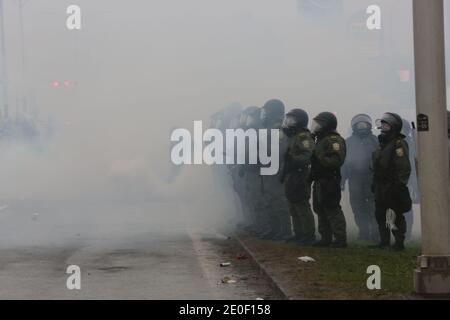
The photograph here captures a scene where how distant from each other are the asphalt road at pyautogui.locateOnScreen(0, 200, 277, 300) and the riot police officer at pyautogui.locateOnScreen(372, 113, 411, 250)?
1697mm

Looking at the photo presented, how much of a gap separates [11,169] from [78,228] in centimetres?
812

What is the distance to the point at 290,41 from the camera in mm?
18906

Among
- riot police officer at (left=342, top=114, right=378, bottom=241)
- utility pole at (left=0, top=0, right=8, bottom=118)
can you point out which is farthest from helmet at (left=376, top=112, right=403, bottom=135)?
utility pole at (left=0, top=0, right=8, bottom=118)

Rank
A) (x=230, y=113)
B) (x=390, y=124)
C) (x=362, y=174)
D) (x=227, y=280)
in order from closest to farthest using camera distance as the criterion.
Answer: (x=227, y=280) → (x=390, y=124) → (x=362, y=174) → (x=230, y=113)

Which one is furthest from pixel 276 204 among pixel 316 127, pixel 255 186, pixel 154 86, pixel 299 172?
pixel 154 86

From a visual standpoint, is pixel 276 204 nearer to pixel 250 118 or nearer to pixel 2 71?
pixel 250 118

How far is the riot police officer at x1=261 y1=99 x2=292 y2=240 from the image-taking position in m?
13.5

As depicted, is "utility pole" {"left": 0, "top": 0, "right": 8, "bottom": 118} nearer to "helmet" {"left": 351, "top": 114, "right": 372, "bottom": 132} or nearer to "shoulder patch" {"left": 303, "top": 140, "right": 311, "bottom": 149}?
"helmet" {"left": 351, "top": 114, "right": 372, "bottom": 132}

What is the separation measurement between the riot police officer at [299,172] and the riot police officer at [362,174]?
1.05 m

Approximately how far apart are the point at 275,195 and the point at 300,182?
1.03 metres

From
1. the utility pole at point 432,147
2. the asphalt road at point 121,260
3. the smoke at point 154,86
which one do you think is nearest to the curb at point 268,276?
the asphalt road at point 121,260

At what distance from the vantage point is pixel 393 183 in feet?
38.8

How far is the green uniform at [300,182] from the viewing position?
1258cm
